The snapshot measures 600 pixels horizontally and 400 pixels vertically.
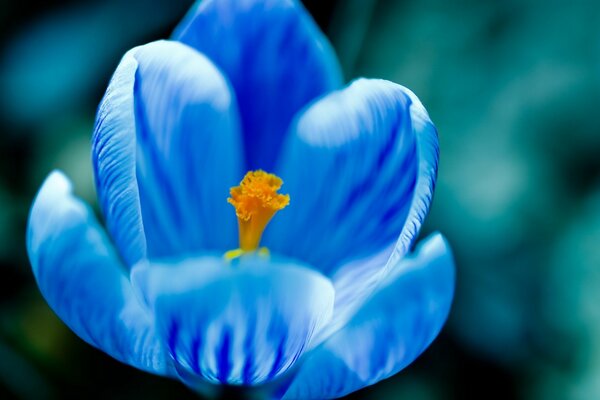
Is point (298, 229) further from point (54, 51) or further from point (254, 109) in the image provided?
point (54, 51)

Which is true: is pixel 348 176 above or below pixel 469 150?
above

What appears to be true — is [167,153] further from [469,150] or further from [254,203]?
[469,150]

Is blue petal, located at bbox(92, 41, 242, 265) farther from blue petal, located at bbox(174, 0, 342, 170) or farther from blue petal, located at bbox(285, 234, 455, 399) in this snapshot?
blue petal, located at bbox(285, 234, 455, 399)

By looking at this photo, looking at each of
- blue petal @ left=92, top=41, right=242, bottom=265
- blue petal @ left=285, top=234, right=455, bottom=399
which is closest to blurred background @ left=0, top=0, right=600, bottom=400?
blue petal @ left=92, top=41, right=242, bottom=265

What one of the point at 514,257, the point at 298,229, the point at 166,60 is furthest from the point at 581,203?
the point at 166,60

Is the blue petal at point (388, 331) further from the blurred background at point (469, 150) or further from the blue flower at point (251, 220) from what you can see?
the blurred background at point (469, 150)

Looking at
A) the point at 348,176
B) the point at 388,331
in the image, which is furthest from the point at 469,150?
the point at 388,331

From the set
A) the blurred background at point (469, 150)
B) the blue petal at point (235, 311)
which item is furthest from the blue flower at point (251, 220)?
the blurred background at point (469, 150)
